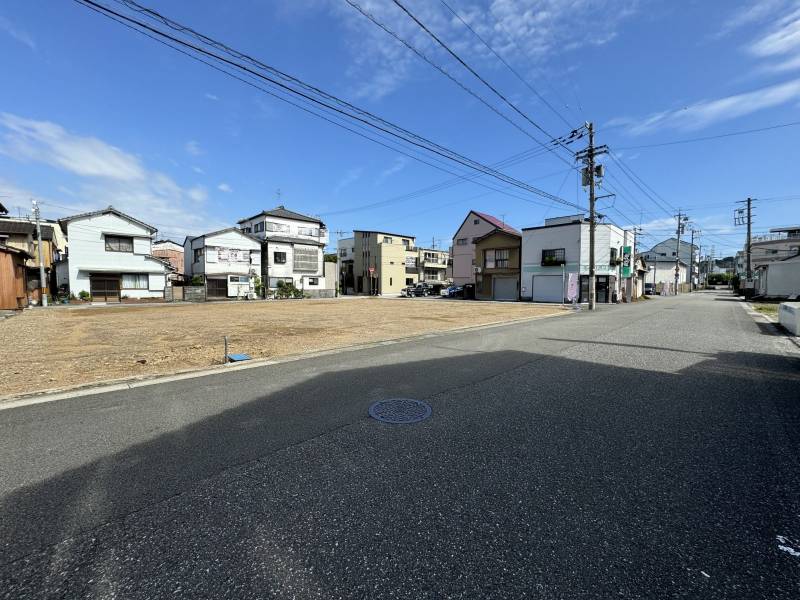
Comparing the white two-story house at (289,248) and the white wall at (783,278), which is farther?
the white two-story house at (289,248)

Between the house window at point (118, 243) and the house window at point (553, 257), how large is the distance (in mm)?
37363

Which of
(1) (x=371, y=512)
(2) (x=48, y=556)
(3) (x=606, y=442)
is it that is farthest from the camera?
(3) (x=606, y=442)

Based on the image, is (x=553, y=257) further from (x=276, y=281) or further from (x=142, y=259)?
(x=142, y=259)

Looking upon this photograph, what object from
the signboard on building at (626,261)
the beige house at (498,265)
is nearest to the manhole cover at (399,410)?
the beige house at (498,265)

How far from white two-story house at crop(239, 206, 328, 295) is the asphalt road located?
126 ft

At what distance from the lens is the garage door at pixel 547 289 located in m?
32.8

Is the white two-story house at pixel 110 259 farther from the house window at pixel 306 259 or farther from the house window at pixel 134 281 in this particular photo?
the house window at pixel 306 259

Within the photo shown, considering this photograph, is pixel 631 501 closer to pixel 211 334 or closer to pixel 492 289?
pixel 211 334

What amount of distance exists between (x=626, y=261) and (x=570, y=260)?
745cm

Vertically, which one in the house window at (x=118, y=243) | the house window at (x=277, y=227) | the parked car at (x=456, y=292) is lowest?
the parked car at (x=456, y=292)

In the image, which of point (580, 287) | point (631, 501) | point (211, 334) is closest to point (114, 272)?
point (211, 334)

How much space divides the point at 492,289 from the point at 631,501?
37.5 m

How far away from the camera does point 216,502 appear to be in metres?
2.52

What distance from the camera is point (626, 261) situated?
115 ft
